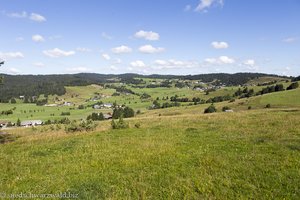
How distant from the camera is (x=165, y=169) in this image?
11.8m

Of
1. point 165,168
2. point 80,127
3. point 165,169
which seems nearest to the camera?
point 165,169

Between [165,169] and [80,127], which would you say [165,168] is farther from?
[80,127]

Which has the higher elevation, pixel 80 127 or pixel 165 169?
pixel 165 169

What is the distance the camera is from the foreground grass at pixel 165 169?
374 inches

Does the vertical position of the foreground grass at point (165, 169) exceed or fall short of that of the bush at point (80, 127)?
it exceeds it

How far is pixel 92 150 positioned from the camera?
52.6 ft

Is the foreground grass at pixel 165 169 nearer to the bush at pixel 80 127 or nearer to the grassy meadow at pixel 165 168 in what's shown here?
the grassy meadow at pixel 165 168

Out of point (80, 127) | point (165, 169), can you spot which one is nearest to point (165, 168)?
point (165, 169)

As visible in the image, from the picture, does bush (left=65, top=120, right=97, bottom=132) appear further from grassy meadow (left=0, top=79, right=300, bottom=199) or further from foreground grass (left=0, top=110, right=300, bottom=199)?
foreground grass (left=0, top=110, right=300, bottom=199)

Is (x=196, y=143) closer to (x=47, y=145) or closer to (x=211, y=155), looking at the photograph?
(x=211, y=155)

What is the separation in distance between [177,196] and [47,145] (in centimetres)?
1219

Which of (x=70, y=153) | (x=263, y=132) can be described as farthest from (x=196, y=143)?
(x=70, y=153)

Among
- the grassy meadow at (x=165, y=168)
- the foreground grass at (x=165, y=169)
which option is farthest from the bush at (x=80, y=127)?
the foreground grass at (x=165, y=169)

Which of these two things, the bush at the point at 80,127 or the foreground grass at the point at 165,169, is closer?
the foreground grass at the point at 165,169
